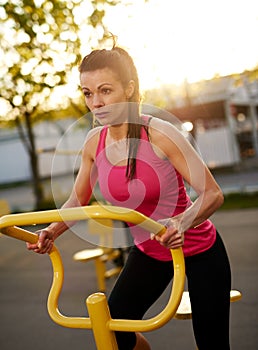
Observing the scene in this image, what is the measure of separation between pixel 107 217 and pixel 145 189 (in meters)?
0.50

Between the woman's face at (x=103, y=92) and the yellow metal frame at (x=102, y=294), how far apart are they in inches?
18.2

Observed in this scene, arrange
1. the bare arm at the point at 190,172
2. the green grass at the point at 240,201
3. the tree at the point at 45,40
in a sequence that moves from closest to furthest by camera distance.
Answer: the bare arm at the point at 190,172
the tree at the point at 45,40
the green grass at the point at 240,201

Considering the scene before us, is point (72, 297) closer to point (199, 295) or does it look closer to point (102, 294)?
point (199, 295)

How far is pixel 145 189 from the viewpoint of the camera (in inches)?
64.7

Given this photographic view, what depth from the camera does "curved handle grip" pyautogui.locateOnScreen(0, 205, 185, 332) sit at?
1180 mm

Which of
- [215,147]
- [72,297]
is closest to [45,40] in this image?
[72,297]

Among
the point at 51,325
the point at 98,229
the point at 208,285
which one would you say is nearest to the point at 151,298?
the point at 208,285

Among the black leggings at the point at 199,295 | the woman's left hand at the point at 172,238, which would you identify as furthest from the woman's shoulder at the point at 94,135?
the woman's left hand at the point at 172,238

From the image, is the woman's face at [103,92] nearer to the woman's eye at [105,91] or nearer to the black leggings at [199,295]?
the woman's eye at [105,91]

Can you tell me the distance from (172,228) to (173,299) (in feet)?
0.62

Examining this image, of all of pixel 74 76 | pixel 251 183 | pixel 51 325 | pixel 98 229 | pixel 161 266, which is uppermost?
pixel 74 76

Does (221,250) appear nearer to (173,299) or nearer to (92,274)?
(173,299)

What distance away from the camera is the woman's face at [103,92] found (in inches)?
61.4

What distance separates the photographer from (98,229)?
4.78 meters
